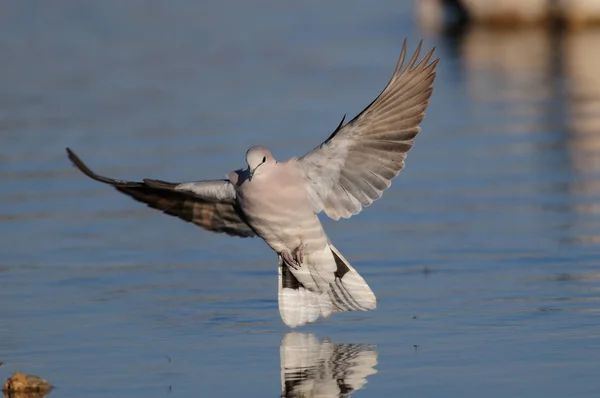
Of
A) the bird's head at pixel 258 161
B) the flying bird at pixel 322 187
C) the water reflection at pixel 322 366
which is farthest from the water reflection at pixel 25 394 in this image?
the bird's head at pixel 258 161

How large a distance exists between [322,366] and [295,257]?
4.20 feet

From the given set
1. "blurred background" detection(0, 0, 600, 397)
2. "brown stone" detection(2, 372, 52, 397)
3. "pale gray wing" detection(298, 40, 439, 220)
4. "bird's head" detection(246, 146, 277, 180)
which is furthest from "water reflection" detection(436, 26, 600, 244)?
"brown stone" detection(2, 372, 52, 397)

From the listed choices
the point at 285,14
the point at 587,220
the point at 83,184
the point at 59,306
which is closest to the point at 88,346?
the point at 59,306

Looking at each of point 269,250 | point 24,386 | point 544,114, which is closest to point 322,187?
point 269,250

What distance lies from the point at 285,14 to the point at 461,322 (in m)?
22.7

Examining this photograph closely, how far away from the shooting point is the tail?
851 centimetres

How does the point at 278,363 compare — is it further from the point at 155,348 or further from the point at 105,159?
the point at 105,159

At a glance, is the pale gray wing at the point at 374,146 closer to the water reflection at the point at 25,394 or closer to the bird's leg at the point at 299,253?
the bird's leg at the point at 299,253

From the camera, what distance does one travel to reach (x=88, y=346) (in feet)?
26.6

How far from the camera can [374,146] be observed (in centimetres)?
854

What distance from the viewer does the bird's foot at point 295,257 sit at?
8.70 metres

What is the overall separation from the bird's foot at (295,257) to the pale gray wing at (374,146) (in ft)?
0.93

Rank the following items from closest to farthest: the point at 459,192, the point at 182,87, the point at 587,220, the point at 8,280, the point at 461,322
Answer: the point at 461,322
the point at 8,280
the point at 587,220
the point at 459,192
the point at 182,87

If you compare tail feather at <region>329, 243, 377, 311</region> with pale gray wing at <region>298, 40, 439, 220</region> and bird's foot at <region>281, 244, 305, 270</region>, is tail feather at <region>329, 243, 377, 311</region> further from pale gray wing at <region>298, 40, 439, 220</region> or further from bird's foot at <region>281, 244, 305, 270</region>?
pale gray wing at <region>298, 40, 439, 220</region>
